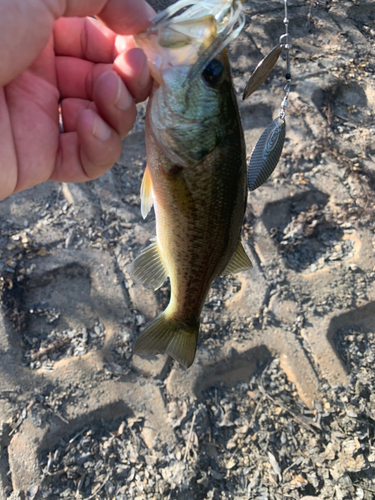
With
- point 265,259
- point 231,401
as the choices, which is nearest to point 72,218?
point 265,259

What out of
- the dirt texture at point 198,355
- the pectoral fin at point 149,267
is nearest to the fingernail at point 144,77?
the pectoral fin at point 149,267

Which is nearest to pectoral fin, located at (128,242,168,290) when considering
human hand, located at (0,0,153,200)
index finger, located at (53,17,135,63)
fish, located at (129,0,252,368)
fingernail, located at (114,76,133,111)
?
fish, located at (129,0,252,368)

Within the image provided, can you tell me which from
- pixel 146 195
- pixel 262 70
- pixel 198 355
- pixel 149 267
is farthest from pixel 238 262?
pixel 198 355

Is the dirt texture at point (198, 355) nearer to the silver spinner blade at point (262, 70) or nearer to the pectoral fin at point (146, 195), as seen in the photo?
the pectoral fin at point (146, 195)

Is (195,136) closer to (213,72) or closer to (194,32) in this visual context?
(213,72)

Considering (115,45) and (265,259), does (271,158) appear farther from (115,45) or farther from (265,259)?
(265,259)

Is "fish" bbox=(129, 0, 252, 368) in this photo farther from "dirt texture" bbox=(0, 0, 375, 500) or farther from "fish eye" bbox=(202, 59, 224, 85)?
"dirt texture" bbox=(0, 0, 375, 500)
